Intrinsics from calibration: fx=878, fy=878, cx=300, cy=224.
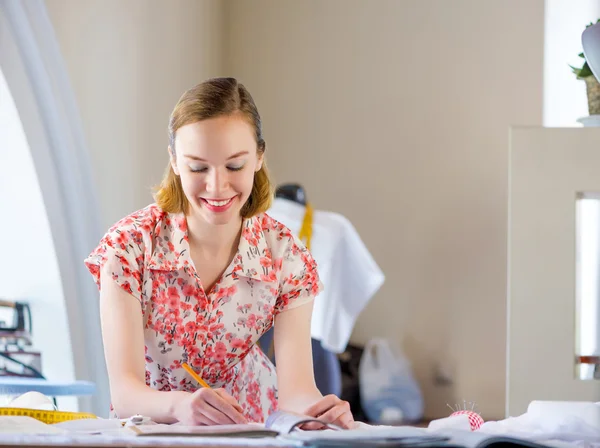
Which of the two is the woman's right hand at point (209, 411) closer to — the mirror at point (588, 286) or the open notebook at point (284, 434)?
the open notebook at point (284, 434)

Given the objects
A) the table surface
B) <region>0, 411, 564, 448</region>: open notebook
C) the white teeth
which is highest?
the white teeth

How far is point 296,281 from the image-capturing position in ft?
4.77

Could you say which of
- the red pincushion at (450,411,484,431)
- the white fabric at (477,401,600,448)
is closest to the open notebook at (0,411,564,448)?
the white fabric at (477,401,600,448)

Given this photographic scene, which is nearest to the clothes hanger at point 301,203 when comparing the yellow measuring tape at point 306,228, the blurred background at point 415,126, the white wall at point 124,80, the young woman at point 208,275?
the yellow measuring tape at point 306,228

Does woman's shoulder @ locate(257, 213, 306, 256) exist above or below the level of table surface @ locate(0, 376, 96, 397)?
above

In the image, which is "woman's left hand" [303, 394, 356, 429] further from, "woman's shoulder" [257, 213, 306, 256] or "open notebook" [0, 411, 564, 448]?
"woman's shoulder" [257, 213, 306, 256]

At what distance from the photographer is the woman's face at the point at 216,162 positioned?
1.29 metres

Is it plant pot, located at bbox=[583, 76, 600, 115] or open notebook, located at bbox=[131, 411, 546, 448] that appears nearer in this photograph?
open notebook, located at bbox=[131, 411, 546, 448]

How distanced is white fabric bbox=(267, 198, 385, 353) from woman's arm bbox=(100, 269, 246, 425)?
220cm

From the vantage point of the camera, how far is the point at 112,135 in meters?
3.17

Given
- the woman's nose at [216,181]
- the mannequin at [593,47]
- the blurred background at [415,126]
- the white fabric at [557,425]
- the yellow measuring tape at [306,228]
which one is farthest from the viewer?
the blurred background at [415,126]

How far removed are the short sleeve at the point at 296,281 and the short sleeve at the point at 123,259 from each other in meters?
0.24

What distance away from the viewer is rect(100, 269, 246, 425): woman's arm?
117 centimetres

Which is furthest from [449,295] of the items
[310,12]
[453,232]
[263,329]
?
[263,329]
